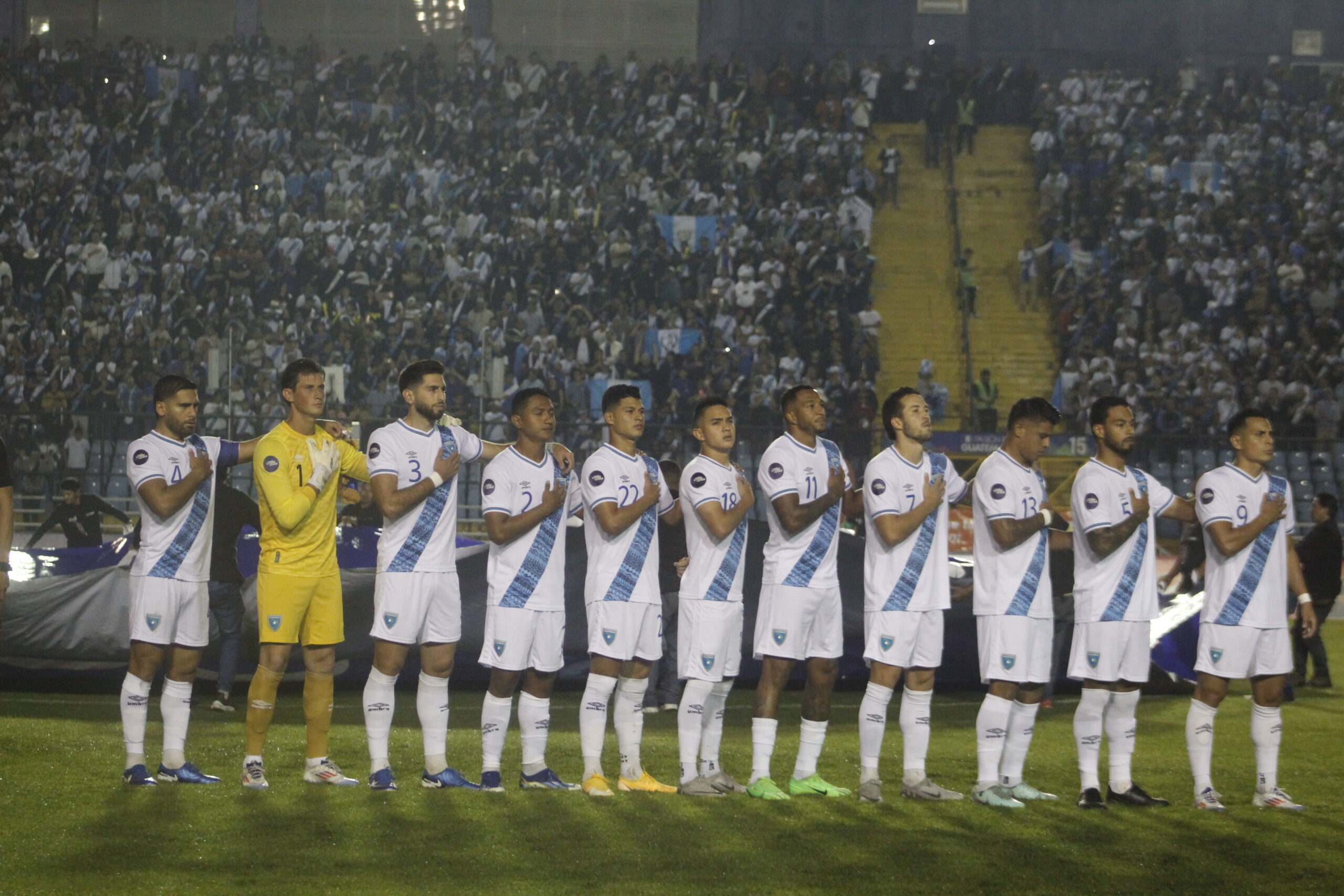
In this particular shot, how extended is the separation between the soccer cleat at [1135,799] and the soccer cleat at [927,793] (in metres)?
0.84

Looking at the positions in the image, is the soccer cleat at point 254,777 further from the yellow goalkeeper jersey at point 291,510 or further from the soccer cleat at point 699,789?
the soccer cleat at point 699,789

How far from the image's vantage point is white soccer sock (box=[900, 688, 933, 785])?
8.15 m

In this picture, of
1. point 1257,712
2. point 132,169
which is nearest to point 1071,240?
point 132,169

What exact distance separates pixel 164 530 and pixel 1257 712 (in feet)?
20.5

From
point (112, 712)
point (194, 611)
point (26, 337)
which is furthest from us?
point (26, 337)

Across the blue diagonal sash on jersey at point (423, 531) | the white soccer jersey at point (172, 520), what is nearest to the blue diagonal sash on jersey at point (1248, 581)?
the blue diagonal sash on jersey at point (423, 531)

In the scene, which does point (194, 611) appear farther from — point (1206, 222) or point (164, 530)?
point (1206, 222)

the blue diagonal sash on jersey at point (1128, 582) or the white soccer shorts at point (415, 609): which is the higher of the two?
the blue diagonal sash on jersey at point (1128, 582)

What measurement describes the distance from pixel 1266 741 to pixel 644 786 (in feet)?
11.6

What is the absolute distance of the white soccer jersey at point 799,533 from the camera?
27.0ft

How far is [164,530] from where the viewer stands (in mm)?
8203

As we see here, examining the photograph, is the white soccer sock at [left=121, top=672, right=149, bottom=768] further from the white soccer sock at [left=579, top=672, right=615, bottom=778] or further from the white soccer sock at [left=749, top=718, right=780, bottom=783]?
the white soccer sock at [left=749, top=718, right=780, bottom=783]

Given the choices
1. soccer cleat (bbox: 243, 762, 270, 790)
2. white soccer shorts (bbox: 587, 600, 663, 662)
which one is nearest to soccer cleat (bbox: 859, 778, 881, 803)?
white soccer shorts (bbox: 587, 600, 663, 662)

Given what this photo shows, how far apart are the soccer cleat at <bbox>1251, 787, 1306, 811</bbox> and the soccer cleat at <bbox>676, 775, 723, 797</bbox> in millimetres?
3035
